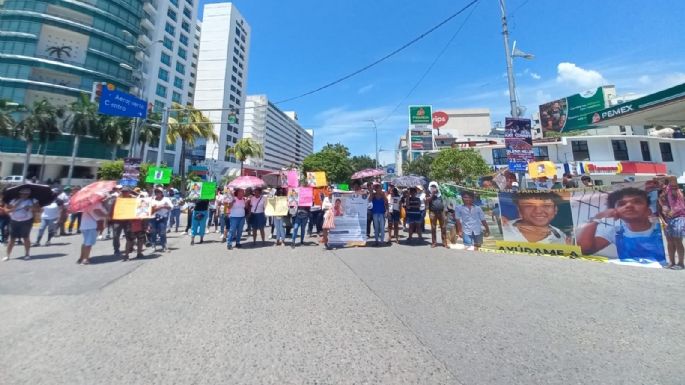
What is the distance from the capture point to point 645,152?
3120cm

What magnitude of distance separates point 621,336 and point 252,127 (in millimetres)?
106226

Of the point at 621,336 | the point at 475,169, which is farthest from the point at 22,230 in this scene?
the point at 475,169

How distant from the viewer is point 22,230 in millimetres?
6680

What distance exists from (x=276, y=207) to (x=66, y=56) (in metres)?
47.6

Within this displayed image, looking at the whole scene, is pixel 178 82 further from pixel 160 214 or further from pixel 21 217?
pixel 160 214

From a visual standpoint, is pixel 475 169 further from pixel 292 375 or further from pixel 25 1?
pixel 25 1

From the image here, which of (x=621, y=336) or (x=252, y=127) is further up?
(x=252, y=127)

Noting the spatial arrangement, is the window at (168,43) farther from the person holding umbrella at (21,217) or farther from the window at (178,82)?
the person holding umbrella at (21,217)

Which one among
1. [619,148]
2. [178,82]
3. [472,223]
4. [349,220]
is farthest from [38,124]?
[619,148]

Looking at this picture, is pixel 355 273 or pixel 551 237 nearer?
pixel 355 273

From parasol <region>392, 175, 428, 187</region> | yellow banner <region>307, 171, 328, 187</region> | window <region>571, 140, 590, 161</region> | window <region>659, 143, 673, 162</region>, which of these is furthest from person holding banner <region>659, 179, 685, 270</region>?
window <region>659, 143, 673, 162</region>

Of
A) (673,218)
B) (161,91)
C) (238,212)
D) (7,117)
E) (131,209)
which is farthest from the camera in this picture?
(161,91)

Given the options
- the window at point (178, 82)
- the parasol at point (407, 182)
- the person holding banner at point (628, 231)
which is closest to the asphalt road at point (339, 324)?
the person holding banner at point (628, 231)

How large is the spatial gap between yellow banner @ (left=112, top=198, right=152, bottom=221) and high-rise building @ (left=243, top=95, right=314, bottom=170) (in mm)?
76264
